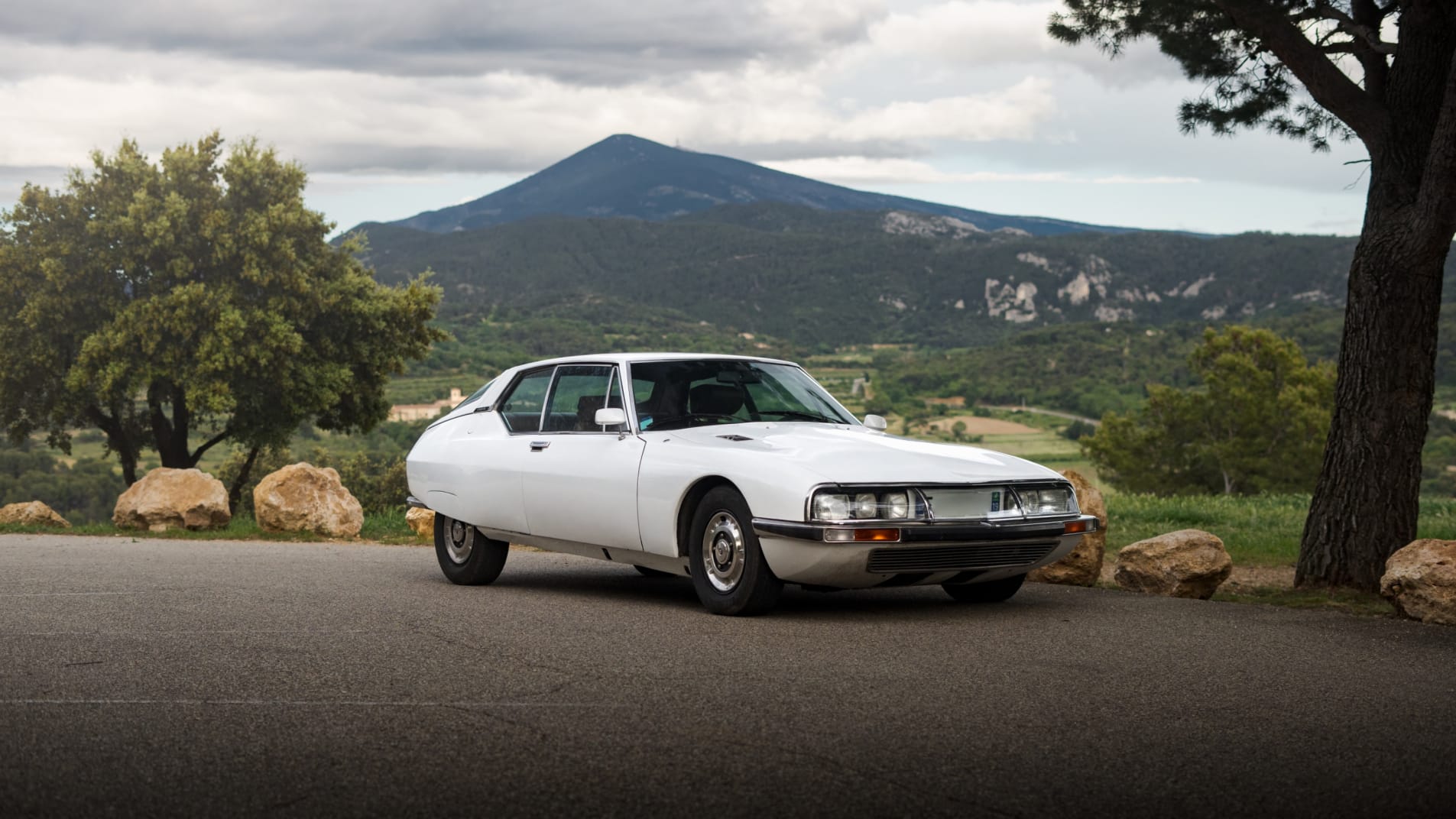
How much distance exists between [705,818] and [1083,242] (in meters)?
183

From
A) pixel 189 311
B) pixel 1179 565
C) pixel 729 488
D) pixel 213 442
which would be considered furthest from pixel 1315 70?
pixel 213 442

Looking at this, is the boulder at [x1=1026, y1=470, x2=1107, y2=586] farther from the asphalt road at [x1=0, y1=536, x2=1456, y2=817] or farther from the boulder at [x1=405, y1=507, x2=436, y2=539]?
the boulder at [x1=405, y1=507, x2=436, y2=539]

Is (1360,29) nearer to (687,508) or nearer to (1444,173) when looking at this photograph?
(1444,173)

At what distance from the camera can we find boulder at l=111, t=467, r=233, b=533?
17781 mm

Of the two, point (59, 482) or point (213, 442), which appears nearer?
point (213, 442)

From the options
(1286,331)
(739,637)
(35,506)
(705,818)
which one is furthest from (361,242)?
(1286,331)

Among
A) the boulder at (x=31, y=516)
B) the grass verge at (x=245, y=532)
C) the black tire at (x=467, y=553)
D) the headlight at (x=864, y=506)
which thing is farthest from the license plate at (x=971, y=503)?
the boulder at (x=31, y=516)

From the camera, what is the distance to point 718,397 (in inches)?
363

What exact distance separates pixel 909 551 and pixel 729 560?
3.40 feet

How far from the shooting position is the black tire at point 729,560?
309 inches

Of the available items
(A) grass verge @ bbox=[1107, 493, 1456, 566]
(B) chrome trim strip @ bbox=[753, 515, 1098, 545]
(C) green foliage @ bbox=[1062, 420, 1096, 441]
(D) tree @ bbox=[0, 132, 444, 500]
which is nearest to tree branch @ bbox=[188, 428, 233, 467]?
(D) tree @ bbox=[0, 132, 444, 500]

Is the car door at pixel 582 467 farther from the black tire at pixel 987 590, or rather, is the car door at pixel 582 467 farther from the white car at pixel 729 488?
the black tire at pixel 987 590

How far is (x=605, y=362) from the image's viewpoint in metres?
9.46

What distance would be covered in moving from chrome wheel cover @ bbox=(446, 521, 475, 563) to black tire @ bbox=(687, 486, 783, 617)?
2610mm
